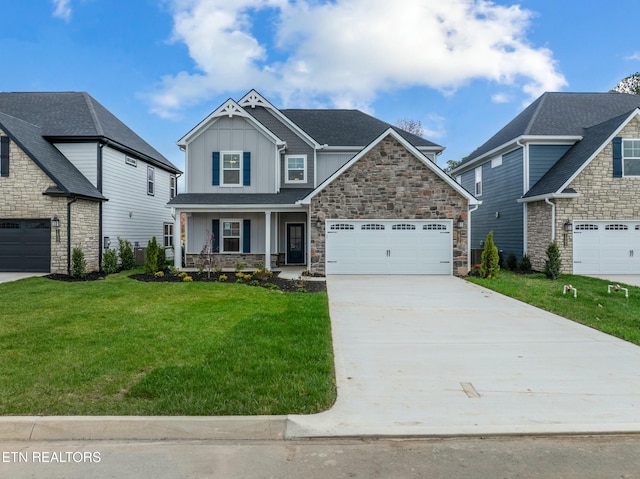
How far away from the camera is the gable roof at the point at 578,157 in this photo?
15141 millimetres

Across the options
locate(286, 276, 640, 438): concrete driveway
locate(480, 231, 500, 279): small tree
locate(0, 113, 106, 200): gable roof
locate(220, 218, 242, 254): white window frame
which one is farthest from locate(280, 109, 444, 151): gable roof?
locate(286, 276, 640, 438): concrete driveway

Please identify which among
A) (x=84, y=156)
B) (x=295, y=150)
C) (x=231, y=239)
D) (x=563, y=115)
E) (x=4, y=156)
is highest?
(x=563, y=115)

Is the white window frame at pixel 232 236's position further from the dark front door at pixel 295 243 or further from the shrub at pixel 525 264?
the shrub at pixel 525 264

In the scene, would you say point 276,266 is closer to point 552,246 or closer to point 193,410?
point 552,246

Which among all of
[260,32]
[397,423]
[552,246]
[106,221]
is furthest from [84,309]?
[260,32]

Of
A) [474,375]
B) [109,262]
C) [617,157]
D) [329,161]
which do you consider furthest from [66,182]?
[617,157]

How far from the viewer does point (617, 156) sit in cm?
1546

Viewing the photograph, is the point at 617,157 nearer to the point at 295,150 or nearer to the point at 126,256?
the point at 295,150

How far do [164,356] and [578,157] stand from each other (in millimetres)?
16545

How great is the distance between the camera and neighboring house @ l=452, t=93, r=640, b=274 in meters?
15.5

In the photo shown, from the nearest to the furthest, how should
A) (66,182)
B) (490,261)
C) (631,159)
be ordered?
(490,261)
(66,182)
(631,159)

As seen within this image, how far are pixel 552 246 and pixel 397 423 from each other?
42.7ft

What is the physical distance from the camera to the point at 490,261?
14.3 metres

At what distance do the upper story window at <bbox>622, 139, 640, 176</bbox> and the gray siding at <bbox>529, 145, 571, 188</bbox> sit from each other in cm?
229
